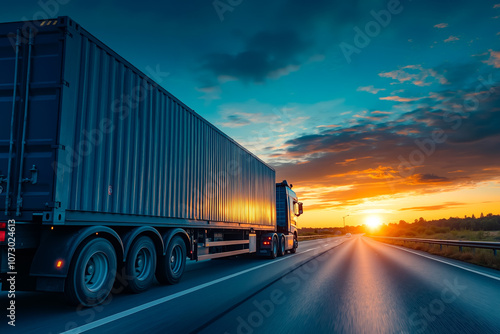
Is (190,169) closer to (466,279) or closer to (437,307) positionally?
(437,307)

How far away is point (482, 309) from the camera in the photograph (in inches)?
247

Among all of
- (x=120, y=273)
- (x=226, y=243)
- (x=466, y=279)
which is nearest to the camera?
(x=120, y=273)

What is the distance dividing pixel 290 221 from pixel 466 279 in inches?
446

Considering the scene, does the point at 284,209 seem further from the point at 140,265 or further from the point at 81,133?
the point at 81,133

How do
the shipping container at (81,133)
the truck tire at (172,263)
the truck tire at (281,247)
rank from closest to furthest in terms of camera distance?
the shipping container at (81,133), the truck tire at (172,263), the truck tire at (281,247)

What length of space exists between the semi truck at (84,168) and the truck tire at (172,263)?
24mm

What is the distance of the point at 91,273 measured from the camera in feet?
21.0

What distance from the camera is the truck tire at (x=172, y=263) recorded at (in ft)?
28.1

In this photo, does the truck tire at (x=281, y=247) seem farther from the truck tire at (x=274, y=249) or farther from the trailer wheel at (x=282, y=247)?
the truck tire at (x=274, y=249)

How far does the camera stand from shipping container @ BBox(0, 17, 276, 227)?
5945 millimetres

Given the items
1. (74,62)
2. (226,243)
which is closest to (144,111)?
(74,62)

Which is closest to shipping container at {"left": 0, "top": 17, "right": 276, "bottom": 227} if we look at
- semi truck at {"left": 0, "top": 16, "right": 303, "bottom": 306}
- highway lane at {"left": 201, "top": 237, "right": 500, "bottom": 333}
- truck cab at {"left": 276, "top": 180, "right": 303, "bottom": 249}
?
semi truck at {"left": 0, "top": 16, "right": 303, "bottom": 306}

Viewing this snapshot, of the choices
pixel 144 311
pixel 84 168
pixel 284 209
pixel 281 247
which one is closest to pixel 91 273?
pixel 144 311

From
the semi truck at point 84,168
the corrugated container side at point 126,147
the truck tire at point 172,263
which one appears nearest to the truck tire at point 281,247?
the corrugated container side at point 126,147
